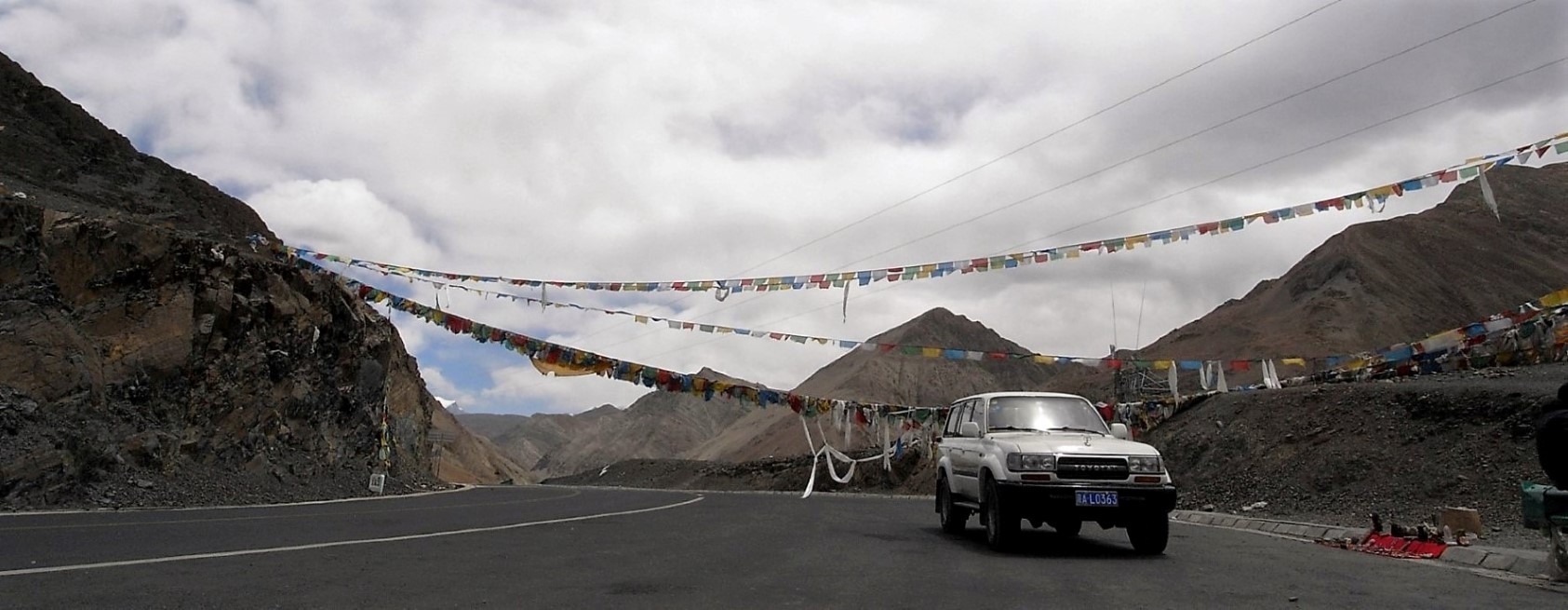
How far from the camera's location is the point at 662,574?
7.56 meters

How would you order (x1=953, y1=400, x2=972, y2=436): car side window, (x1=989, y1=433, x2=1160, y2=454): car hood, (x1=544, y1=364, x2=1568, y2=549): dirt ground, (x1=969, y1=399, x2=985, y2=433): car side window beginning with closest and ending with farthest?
1. (x1=989, y1=433, x2=1160, y2=454): car hood
2. (x1=969, y1=399, x2=985, y2=433): car side window
3. (x1=953, y1=400, x2=972, y2=436): car side window
4. (x1=544, y1=364, x2=1568, y2=549): dirt ground

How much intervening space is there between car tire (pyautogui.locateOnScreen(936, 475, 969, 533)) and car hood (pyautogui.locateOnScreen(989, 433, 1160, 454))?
1630mm

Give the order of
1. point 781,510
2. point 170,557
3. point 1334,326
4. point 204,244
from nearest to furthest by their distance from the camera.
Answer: point 170,557
point 781,510
point 204,244
point 1334,326

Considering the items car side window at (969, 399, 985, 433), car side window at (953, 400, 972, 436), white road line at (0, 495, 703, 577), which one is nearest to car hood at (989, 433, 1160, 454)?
car side window at (969, 399, 985, 433)

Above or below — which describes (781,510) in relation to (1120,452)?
below

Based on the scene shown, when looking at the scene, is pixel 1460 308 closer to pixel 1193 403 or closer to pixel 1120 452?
pixel 1193 403

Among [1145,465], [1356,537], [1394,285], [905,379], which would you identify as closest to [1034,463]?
[1145,465]

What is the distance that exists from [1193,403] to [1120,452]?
70.7 ft

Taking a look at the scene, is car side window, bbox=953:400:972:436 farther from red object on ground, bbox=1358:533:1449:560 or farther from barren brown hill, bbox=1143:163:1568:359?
barren brown hill, bbox=1143:163:1568:359

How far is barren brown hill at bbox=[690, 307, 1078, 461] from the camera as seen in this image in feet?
336

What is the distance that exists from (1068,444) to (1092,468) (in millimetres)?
439

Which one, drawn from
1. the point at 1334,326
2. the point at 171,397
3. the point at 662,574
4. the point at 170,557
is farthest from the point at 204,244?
the point at 1334,326

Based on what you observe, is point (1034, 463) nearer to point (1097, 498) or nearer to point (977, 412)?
point (1097, 498)

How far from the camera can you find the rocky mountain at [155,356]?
19.9m
